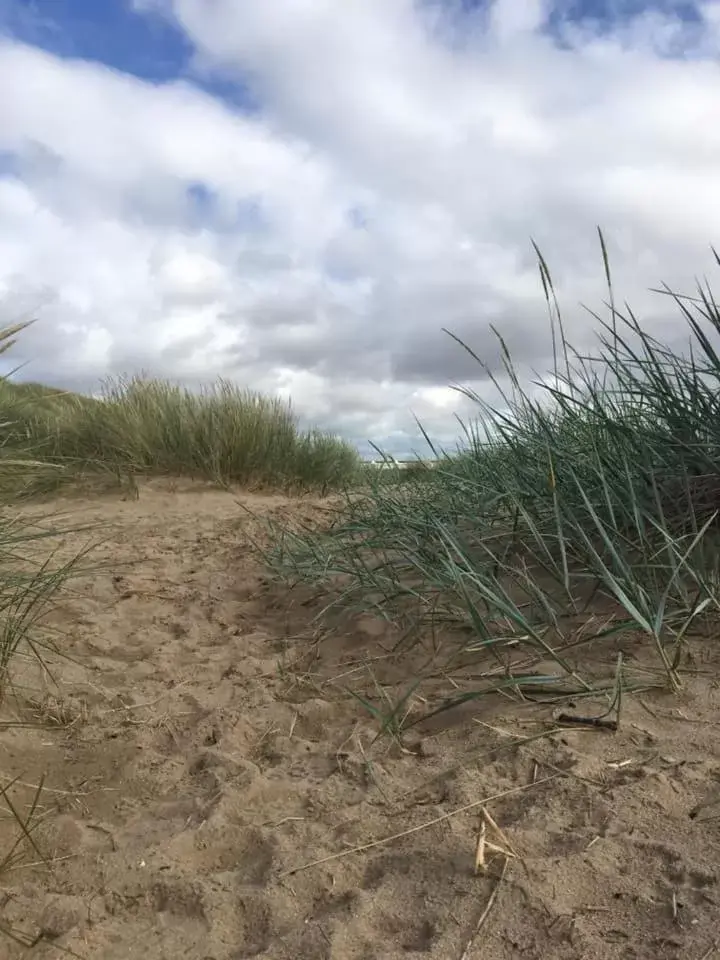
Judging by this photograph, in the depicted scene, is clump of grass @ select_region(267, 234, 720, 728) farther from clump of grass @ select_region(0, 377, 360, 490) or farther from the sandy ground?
clump of grass @ select_region(0, 377, 360, 490)

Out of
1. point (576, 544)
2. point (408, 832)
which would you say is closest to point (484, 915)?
point (408, 832)

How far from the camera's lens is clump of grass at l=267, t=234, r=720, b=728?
6.70ft

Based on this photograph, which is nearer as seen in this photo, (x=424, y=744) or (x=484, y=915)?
(x=484, y=915)

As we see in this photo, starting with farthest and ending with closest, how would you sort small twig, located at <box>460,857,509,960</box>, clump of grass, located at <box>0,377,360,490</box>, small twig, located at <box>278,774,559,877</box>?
1. clump of grass, located at <box>0,377,360,490</box>
2. small twig, located at <box>278,774,559,877</box>
3. small twig, located at <box>460,857,509,960</box>

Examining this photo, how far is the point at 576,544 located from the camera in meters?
2.49

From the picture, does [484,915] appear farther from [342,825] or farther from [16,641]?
[16,641]

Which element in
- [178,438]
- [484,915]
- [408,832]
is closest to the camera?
[484,915]

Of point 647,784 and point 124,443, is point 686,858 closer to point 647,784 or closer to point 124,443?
point 647,784

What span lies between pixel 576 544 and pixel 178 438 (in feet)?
16.5

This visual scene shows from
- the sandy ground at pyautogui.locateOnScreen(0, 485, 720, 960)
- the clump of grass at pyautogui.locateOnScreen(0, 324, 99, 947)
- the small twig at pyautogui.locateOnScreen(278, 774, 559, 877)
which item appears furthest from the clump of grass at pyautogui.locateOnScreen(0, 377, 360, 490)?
the small twig at pyautogui.locateOnScreen(278, 774, 559, 877)

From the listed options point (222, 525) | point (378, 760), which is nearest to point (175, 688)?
point (378, 760)

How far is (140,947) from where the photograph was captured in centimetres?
134

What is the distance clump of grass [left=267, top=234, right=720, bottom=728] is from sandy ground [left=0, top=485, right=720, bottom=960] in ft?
0.63

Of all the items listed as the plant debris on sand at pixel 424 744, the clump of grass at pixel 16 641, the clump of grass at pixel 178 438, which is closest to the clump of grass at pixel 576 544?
the plant debris on sand at pixel 424 744
